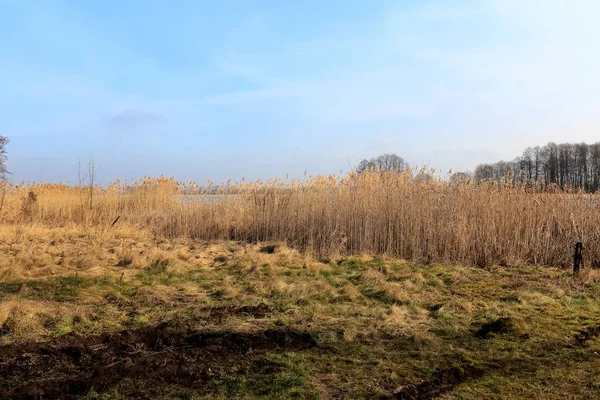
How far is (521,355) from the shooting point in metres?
3.12

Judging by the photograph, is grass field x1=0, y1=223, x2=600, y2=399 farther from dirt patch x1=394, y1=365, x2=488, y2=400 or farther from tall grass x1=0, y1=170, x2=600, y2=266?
tall grass x1=0, y1=170, x2=600, y2=266

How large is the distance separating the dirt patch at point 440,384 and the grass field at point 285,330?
12 mm

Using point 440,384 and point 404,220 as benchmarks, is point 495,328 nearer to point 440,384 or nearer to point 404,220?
point 440,384

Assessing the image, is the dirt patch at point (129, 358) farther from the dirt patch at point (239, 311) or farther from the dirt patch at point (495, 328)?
the dirt patch at point (495, 328)

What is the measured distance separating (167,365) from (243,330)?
81 cm

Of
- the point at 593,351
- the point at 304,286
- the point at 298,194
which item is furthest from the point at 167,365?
the point at 298,194

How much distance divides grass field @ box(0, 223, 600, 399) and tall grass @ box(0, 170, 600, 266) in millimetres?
1104

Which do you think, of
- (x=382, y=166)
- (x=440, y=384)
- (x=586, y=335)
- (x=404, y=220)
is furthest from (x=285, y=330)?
(x=382, y=166)

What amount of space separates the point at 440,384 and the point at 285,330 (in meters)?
1.33

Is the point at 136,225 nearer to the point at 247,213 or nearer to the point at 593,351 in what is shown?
the point at 247,213

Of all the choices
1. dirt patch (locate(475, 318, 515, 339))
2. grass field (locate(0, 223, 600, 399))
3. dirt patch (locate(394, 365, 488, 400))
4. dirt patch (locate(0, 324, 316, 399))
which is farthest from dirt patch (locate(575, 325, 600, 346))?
dirt patch (locate(0, 324, 316, 399))

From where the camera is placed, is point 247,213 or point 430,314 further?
point 247,213

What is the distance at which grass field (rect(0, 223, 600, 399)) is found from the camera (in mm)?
2570

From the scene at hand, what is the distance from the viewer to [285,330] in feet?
11.5
